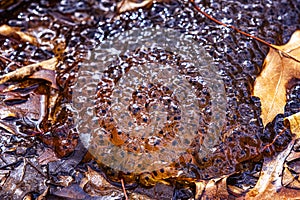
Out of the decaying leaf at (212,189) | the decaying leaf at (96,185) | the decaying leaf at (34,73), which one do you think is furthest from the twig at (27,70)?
the decaying leaf at (212,189)

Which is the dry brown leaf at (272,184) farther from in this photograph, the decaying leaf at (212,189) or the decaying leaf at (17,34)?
the decaying leaf at (17,34)

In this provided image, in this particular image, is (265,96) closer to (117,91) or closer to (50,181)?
(117,91)

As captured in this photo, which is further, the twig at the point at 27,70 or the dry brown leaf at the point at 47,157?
the twig at the point at 27,70

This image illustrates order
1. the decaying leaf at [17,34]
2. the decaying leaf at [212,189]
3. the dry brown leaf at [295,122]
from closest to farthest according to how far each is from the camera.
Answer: the decaying leaf at [212,189] → the dry brown leaf at [295,122] → the decaying leaf at [17,34]

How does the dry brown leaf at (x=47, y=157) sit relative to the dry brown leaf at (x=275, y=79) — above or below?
below

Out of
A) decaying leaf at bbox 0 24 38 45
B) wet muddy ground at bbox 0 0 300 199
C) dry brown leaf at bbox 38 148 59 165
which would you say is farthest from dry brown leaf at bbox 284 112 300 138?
decaying leaf at bbox 0 24 38 45

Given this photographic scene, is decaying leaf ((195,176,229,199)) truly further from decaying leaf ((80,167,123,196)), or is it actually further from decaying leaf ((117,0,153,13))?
decaying leaf ((117,0,153,13))

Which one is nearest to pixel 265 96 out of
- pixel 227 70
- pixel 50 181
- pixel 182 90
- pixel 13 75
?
pixel 227 70
